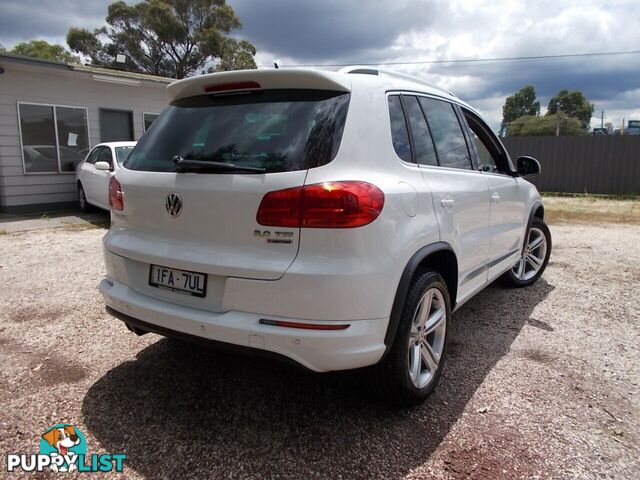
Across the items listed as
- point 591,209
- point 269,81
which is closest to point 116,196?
point 269,81

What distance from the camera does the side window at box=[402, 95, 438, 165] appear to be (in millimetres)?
2891

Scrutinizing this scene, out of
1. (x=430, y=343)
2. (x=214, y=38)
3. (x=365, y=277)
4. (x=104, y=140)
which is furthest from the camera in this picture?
(x=214, y=38)

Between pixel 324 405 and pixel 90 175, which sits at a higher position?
pixel 90 175

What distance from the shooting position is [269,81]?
2.50m

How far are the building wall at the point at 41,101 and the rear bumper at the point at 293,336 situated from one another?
992cm

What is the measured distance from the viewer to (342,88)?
96.1 inches

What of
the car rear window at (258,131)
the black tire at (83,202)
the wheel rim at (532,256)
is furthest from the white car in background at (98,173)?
the wheel rim at (532,256)

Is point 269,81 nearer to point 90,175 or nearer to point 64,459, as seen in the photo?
point 64,459

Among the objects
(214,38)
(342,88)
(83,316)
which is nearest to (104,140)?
(83,316)

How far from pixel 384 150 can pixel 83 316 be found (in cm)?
317

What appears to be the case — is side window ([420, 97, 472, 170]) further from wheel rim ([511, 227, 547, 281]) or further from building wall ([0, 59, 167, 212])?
building wall ([0, 59, 167, 212])

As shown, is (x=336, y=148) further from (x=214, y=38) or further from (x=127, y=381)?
(x=214, y=38)

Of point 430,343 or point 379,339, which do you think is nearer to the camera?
point 379,339

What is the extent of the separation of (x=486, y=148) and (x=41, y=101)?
1011 cm
